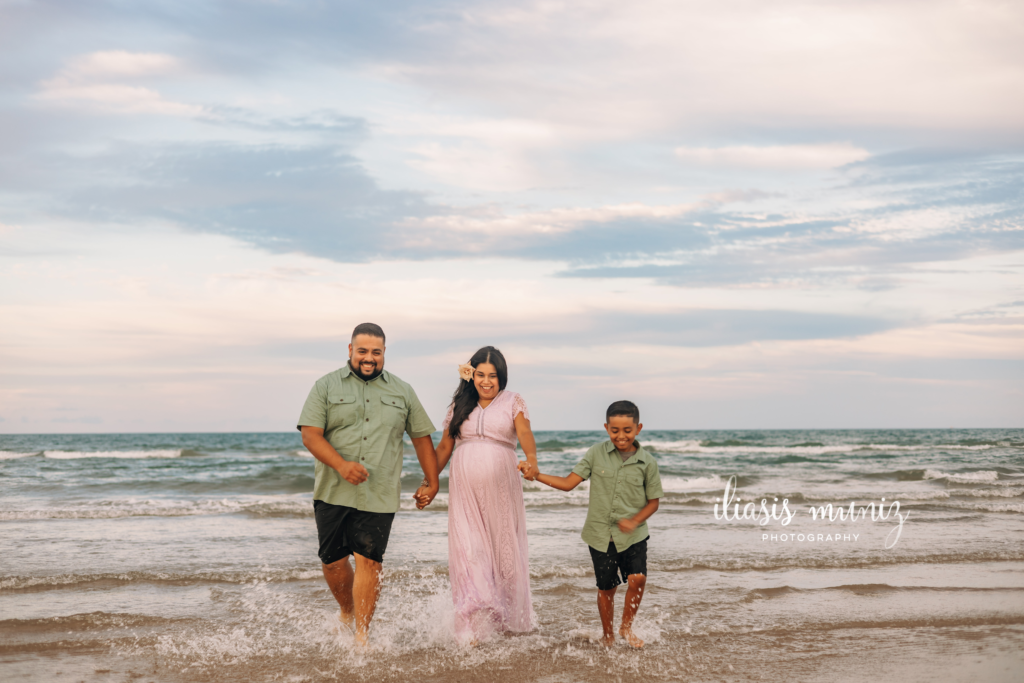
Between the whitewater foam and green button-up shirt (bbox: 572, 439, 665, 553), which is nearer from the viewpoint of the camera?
green button-up shirt (bbox: 572, 439, 665, 553)

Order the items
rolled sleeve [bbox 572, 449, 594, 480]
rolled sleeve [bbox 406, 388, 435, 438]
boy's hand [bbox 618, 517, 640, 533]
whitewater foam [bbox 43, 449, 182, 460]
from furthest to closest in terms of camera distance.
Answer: whitewater foam [bbox 43, 449, 182, 460] < rolled sleeve [bbox 406, 388, 435, 438] < rolled sleeve [bbox 572, 449, 594, 480] < boy's hand [bbox 618, 517, 640, 533]

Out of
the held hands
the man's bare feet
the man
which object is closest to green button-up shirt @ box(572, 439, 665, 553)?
the held hands

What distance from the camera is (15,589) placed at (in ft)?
22.6

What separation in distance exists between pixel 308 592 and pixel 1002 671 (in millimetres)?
5431

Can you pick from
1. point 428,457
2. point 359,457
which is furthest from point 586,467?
point 359,457

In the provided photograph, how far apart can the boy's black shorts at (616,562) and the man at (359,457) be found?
4.27 feet

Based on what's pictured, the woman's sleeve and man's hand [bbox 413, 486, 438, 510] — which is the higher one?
the woman's sleeve

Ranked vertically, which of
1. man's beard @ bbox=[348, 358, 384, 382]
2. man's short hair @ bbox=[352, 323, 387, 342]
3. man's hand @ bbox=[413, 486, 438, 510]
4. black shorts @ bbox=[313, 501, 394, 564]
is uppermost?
man's short hair @ bbox=[352, 323, 387, 342]

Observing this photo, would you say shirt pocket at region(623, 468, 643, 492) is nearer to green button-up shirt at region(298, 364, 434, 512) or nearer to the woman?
the woman

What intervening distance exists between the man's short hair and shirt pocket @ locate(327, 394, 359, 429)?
416 millimetres

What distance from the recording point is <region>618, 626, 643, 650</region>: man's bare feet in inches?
199

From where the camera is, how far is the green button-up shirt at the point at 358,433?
15.8 feet

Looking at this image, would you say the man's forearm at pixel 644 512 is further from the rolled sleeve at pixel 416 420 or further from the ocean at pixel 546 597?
the rolled sleeve at pixel 416 420

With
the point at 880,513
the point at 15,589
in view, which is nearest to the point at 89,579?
the point at 15,589
